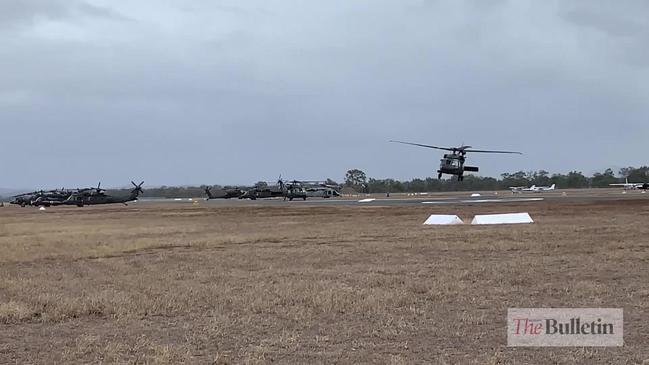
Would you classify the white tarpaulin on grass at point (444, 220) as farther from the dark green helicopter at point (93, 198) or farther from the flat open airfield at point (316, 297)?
the dark green helicopter at point (93, 198)

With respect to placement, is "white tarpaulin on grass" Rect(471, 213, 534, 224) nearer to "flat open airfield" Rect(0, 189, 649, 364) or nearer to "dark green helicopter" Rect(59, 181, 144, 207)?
"flat open airfield" Rect(0, 189, 649, 364)

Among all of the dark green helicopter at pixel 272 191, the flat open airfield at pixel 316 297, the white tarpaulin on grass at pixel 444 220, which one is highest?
the dark green helicopter at pixel 272 191

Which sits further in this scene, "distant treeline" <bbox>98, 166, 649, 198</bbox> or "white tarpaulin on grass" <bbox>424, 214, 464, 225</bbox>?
"distant treeline" <bbox>98, 166, 649, 198</bbox>

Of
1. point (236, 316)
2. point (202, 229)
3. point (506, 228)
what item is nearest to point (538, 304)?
point (236, 316)

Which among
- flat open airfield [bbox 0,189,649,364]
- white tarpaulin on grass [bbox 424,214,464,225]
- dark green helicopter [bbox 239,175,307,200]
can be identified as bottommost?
flat open airfield [bbox 0,189,649,364]

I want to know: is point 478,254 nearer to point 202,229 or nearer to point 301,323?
point 301,323

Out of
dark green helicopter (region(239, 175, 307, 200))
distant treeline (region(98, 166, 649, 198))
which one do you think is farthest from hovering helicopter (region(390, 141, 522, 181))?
distant treeline (region(98, 166, 649, 198))

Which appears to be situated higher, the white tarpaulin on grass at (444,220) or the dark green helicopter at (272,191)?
the dark green helicopter at (272,191)

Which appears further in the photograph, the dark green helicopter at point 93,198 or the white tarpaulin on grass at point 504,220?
the dark green helicopter at point 93,198

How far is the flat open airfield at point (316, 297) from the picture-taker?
330 inches

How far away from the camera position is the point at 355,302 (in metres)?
11.8

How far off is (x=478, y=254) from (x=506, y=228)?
10.1 metres

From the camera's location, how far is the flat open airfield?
838 centimetres

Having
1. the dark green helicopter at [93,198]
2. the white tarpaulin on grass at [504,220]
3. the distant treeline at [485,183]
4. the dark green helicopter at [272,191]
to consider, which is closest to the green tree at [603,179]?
the distant treeline at [485,183]
